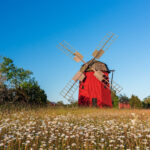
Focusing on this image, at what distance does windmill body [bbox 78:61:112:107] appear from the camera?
22969mm

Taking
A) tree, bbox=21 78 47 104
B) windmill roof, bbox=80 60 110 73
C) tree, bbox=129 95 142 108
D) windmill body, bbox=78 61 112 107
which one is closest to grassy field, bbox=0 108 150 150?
tree, bbox=21 78 47 104

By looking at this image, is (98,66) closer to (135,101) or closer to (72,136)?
(135,101)

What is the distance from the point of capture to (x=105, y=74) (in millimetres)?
24578

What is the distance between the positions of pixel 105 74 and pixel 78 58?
4.60 m

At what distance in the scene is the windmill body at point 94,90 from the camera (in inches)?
904

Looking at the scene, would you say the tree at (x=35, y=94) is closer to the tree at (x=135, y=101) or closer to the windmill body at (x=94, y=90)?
the windmill body at (x=94, y=90)

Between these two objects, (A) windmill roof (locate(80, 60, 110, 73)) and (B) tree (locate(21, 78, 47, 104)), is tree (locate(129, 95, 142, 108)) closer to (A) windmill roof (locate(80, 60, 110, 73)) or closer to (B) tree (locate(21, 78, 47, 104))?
(A) windmill roof (locate(80, 60, 110, 73))

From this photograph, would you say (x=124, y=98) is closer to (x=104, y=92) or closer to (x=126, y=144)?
(x=104, y=92)

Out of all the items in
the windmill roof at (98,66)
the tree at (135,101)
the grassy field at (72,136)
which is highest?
the windmill roof at (98,66)

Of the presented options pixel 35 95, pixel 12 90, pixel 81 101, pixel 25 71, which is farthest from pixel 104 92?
pixel 25 71

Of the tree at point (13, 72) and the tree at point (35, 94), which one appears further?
the tree at point (13, 72)

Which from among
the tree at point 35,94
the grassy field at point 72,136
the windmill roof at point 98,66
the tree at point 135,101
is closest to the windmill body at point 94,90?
the windmill roof at point 98,66

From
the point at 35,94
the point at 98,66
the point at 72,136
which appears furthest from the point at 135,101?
the point at 72,136

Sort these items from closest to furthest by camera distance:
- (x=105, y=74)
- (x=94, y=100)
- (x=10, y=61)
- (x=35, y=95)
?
(x=35, y=95), (x=94, y=100), (x=105, y=74), (x=10, y=61)
